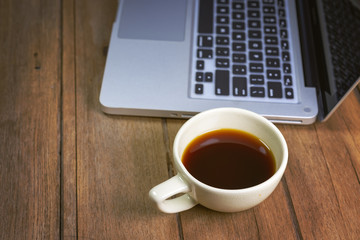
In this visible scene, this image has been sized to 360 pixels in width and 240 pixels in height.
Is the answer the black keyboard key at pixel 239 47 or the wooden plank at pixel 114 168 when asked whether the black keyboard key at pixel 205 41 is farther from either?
the wooden plank at pixel 114 168

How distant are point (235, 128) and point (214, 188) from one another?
0.10 meters

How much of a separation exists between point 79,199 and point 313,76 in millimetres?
340

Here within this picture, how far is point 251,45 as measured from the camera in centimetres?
59

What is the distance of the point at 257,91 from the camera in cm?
53

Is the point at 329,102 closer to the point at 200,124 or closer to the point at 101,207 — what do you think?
the point at 200,124

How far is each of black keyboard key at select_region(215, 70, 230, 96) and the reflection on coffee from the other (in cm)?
8

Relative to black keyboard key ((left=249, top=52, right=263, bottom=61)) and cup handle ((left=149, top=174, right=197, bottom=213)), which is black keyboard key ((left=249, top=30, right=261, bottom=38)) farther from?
cup handle ((left=149, top=174, right=197, bottom=213))

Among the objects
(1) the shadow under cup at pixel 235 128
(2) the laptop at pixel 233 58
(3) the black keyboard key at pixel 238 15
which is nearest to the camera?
(1) the shadow under cup at pixel 235 128

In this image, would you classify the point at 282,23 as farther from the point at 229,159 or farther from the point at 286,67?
the point at 229,159

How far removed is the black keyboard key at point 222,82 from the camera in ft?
1.75

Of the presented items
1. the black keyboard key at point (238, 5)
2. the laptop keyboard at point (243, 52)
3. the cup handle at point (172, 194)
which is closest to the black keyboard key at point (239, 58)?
the laptop keyboard at point (243, 52)

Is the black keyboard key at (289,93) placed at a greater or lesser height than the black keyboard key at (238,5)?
lesser

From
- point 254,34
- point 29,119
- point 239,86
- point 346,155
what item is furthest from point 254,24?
point 29,119

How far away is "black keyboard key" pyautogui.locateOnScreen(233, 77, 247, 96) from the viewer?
532 mm
